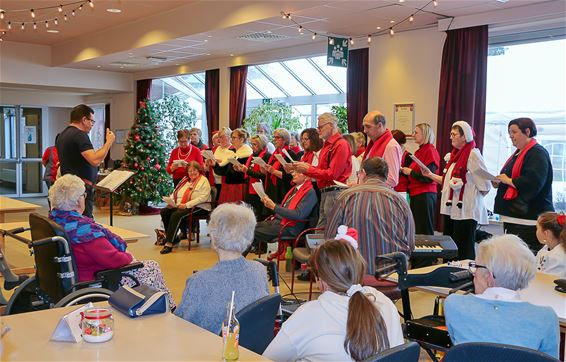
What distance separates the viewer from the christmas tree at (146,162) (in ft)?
38.4

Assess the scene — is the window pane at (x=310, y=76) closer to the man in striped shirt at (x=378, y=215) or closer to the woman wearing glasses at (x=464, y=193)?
the woman wearing glasses at (x=464, y=193)

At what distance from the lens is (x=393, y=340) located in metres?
2.13

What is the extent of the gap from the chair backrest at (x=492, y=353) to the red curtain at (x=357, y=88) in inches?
270

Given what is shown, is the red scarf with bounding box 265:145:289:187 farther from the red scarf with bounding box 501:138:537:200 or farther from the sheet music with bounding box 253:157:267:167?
the red scarf with bounding box 501:138:537:200

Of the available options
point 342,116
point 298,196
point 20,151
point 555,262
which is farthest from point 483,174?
point 20,151

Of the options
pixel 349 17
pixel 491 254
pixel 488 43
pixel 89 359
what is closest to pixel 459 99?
pixel 488 43

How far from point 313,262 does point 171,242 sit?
5.78 metres

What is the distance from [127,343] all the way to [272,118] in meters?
8.44

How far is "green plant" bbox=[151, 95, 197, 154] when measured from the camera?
1292cm

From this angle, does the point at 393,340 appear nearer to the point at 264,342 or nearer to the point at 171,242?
the point at 264,342

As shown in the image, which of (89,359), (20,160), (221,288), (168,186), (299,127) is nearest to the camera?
(89,359)

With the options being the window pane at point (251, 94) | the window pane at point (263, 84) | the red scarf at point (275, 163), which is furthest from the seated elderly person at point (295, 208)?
the window pane at point (251, 94)

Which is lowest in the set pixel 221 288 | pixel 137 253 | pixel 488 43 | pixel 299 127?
pixel 137 253

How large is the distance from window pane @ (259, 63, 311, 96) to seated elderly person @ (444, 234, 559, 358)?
345 inches
